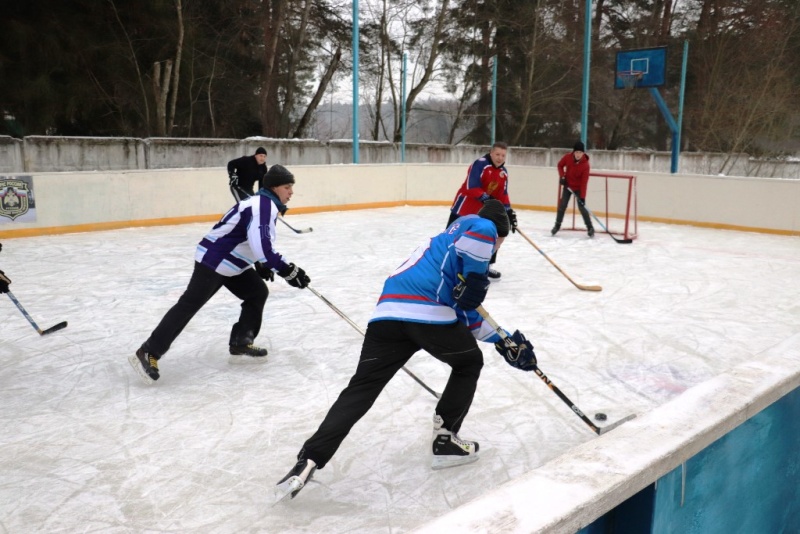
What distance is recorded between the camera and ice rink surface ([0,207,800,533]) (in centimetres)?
242

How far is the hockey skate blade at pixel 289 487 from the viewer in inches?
90.0

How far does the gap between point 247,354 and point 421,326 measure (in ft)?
6.20

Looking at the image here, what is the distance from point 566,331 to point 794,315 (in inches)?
70.9

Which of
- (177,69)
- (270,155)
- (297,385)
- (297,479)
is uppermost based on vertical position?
(177,69)

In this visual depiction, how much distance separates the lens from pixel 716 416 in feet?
4.70

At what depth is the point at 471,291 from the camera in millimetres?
2160

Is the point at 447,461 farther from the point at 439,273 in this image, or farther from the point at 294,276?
the point at 294,276

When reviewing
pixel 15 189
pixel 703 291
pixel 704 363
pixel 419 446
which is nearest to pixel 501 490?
pixel 419 446

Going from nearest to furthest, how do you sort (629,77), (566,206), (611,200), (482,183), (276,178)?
1. (276,178)
2. (482,183)
3. (566,206)
4. (611,200)
5. (629,77)

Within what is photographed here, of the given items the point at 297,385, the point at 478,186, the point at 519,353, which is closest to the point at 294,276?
the point at 297,385

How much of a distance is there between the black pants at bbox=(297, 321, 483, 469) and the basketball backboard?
409 inches

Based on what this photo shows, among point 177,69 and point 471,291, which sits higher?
point 177,69

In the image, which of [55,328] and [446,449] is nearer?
[446,449]

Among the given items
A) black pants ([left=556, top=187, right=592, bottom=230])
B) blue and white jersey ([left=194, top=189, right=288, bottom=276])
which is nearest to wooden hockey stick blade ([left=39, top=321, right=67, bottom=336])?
blue and white jersey ([left=194, top=189, right=288, bottom=276])
